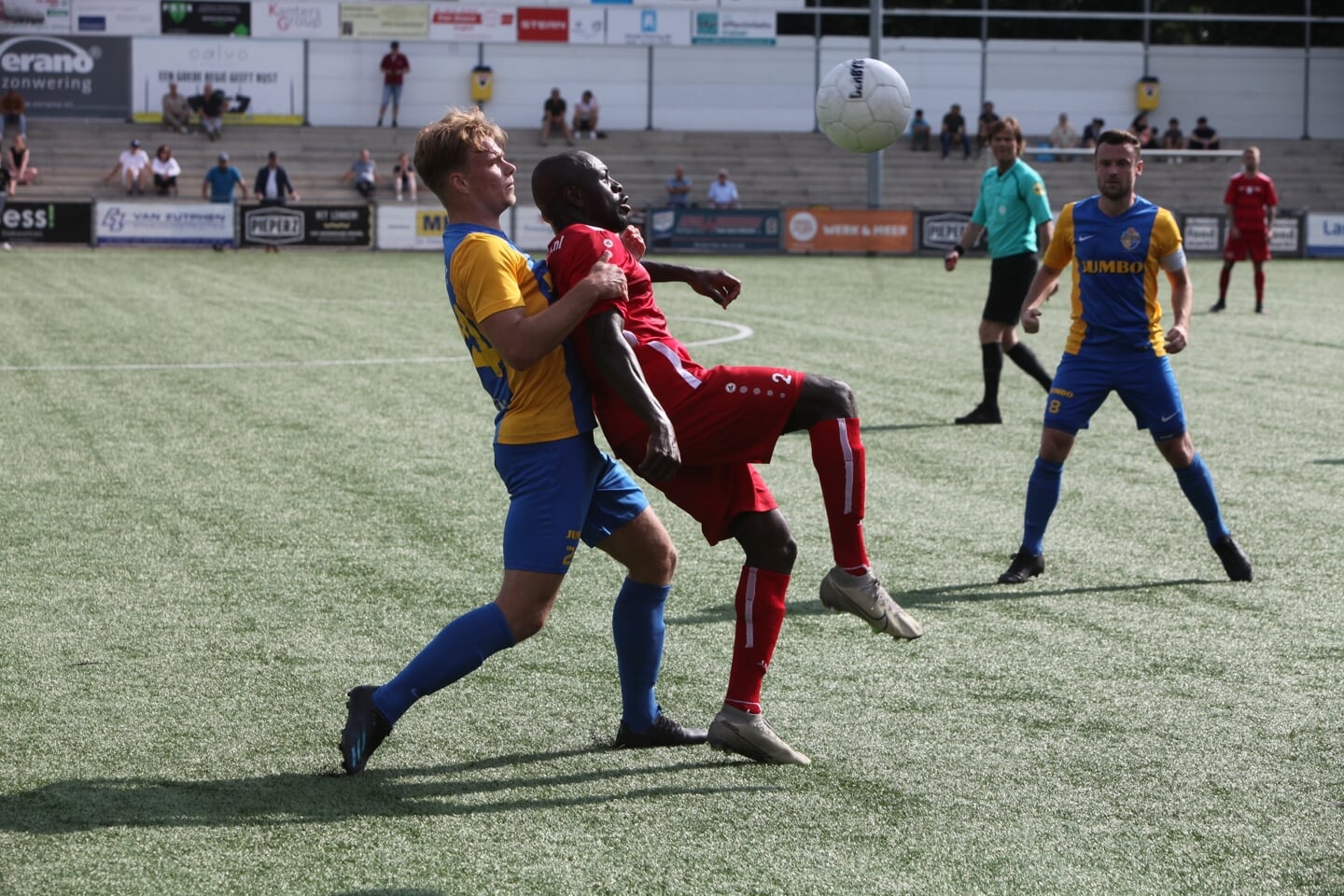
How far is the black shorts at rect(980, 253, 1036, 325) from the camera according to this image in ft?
38.5

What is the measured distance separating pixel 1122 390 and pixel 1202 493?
57cm

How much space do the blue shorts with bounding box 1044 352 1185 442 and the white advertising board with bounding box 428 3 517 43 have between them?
37.6 metres

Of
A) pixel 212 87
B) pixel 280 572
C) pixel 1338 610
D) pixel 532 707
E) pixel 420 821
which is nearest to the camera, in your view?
pixel 420 821

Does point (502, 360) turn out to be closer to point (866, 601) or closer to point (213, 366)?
point (866, 601)

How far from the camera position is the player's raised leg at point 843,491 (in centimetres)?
447

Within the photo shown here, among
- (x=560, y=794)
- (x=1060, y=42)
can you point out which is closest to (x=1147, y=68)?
(x=1060, y=42)

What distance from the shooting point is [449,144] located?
14.2 feet

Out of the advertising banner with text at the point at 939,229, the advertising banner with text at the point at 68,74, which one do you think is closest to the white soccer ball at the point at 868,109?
the advertising banner with text at the point at 939,229

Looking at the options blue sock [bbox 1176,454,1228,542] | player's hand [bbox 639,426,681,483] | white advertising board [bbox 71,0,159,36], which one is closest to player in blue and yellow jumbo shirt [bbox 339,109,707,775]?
player's hand [bbox 639,426,681,483]

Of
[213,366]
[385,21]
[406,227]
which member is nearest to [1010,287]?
[213,366]

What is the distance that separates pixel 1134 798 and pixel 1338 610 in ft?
8.36

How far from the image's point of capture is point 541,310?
427 cm

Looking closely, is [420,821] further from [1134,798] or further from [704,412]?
[1134,798]

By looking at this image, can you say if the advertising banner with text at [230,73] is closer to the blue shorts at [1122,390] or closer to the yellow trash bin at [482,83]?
the yellow trash bin at [482,83]
